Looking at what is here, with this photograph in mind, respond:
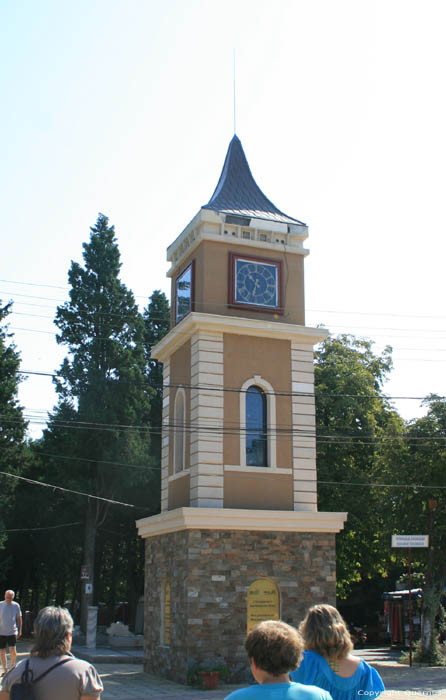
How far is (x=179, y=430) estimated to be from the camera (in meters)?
21.0

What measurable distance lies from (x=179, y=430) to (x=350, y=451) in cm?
1130

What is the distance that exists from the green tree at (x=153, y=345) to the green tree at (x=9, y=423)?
6053 millimetres

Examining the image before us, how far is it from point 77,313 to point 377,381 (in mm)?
14004

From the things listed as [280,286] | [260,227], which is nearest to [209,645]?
[280,286]

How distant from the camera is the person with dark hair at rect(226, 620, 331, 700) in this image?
13.2 feet

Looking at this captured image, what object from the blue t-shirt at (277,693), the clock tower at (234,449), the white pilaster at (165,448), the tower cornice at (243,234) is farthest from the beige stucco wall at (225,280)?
the blue t-shirt at (277,693)

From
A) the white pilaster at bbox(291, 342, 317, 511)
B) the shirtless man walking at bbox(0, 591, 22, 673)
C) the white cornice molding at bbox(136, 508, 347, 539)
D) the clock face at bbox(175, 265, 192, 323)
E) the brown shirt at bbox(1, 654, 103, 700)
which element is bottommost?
the shirtless man walking at bbox(0, 591, 22, 673)

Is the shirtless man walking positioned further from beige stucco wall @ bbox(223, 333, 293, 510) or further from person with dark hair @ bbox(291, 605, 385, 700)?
person with dark hair @ bbox(291, 605, 385, 700)

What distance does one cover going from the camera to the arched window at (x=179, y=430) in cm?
2062

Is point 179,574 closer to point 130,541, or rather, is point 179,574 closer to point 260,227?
point 260,227

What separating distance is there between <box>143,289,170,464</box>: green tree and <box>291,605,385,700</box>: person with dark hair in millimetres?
29450

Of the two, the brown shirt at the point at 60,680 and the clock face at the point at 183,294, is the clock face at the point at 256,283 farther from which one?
the brown shirt at the point at 60,680

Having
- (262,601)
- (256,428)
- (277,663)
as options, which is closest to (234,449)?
(256,428)

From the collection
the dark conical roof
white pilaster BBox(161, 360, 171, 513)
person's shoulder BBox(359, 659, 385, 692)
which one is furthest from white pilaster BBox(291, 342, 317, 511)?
person's shoulder BBox(359, 659, 385, 692)
